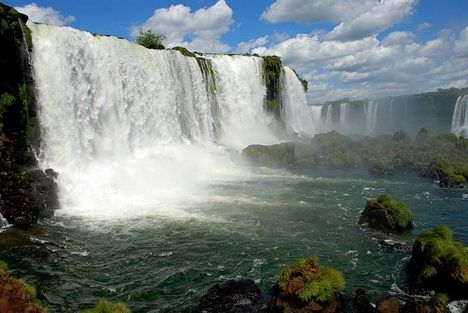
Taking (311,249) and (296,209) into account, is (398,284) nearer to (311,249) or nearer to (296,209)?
(311,249)

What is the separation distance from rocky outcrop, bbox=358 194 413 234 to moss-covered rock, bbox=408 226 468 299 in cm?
Result: 447

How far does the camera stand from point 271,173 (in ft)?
113

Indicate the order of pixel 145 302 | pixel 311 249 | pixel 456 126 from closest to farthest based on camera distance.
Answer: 1. pixel 145 302
2. pixel 311 249
3. pixel 456 126

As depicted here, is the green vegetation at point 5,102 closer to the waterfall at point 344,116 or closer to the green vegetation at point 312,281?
the green vegetation at point 312,281

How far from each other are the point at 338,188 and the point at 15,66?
65.7 feet

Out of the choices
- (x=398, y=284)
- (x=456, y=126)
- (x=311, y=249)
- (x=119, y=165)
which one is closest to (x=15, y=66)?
(x=119, y=165)

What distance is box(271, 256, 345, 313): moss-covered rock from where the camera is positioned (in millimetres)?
10328

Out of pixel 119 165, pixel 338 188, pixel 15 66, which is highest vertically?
pixel 15 66

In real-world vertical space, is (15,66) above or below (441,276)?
above

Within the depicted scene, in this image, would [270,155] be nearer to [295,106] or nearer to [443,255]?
[295,106]

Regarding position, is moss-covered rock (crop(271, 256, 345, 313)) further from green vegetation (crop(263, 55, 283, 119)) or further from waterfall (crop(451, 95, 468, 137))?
waterfall (crop(451, 95, 468, 137))

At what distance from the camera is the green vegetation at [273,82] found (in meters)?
50.6

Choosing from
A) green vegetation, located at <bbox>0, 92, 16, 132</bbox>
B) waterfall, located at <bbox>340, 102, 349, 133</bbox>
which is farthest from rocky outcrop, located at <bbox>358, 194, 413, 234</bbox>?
waterfall, located at <bbox>340, 102, 349, 133</bbox>

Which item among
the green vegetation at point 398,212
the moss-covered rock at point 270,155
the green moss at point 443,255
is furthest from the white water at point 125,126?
the green moss at point 443,255
